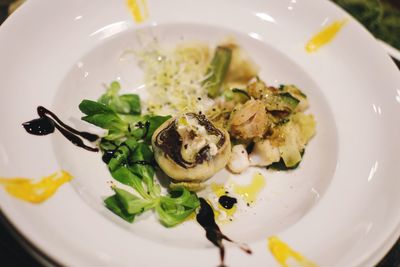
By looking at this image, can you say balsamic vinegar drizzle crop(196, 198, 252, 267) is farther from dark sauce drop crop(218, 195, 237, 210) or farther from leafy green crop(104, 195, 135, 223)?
leafy green crop(104, 195, 135, 223)

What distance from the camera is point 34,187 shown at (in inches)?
87.3

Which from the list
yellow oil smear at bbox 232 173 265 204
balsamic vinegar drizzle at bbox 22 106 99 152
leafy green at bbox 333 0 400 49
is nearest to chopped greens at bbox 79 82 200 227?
balsamic vinegar drizzle at bbox 22 106 99 152

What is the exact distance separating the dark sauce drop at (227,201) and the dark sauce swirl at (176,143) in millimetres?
370

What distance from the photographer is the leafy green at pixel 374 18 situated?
414 cm

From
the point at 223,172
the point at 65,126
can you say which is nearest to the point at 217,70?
the point at 223,172

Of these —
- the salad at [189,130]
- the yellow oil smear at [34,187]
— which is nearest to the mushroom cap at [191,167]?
the salad at [189,130]

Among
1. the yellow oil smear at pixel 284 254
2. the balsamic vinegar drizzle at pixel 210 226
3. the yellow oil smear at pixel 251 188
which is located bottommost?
the yellow oil smear at pixel 251 188

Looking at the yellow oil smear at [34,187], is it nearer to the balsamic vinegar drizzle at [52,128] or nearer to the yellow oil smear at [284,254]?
the balsamic vinegar drizzle at [52,128]

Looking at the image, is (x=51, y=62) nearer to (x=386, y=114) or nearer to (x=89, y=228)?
(x=89, y=228)

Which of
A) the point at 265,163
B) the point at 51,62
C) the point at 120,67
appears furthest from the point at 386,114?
the point at 51,62

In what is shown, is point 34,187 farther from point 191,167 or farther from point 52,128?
point 191,167

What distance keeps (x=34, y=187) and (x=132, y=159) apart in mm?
715

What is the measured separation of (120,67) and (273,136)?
134cm

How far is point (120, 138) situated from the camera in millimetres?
2939
